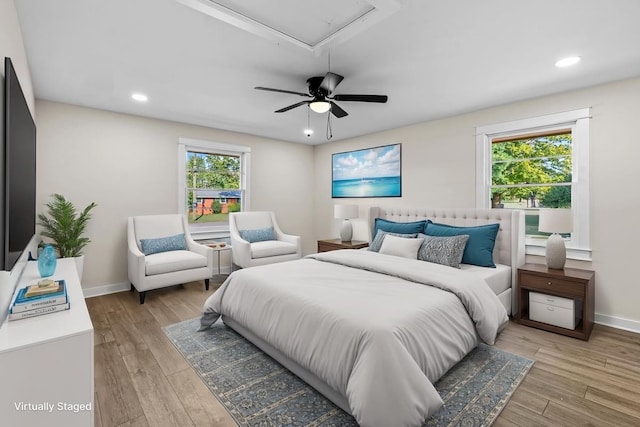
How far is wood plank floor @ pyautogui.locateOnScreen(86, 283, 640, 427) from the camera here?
174 cm

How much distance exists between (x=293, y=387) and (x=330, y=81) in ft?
8.08

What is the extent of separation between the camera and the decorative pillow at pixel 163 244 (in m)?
3.99

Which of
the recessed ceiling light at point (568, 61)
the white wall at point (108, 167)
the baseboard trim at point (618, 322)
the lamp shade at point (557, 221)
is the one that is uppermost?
the recessed ceiling light at point (568, 61)

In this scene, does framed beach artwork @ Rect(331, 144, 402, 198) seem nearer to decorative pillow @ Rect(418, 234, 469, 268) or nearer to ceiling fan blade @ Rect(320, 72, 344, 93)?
decorative pillow @ Rect(418, 234, 469, 268)

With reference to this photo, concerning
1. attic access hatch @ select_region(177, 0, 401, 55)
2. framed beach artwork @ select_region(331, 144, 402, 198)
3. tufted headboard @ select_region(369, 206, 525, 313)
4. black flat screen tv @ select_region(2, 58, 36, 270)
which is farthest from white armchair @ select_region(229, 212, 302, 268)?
attic access hatch @ select_region(177, 0, 401, 55)

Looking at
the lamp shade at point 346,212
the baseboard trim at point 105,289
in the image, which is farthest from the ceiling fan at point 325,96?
the baseboard trim at point 105,289

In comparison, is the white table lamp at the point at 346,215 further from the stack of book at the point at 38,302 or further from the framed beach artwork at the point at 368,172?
the stack of book at the point at 38,302

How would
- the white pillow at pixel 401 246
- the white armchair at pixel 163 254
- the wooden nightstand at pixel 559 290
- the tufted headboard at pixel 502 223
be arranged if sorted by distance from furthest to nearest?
the white armchair at pixel 163 254 → the white pillow at pixel 401 246 → the tufted headboard at pixel 502 223 → the wooden nightstand at pixel 559 290

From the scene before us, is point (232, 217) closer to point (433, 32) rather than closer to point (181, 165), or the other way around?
point (181, 165)

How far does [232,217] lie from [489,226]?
147 inches

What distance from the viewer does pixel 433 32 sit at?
2154 mm

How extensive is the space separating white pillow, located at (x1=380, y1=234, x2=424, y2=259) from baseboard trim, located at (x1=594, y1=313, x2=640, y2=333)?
75.5 inches

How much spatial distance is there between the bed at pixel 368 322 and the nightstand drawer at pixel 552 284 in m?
0.21

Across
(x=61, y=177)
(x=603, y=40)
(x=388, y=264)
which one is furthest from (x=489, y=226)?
(x=61, y=177)
